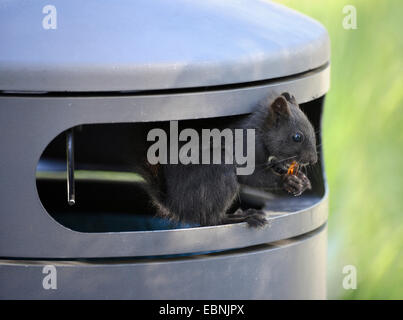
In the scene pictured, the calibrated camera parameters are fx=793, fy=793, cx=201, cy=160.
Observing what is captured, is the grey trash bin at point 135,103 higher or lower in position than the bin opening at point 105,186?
higher

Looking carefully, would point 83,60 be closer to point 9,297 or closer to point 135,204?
point 9,297

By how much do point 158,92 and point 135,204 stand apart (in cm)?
147

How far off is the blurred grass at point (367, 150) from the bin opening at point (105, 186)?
173 centimetres

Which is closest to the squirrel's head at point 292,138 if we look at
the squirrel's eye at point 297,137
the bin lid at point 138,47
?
the squirrel's eye at point 297,137

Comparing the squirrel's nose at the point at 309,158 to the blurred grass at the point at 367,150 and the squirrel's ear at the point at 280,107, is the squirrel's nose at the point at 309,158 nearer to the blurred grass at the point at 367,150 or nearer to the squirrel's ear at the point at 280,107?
the squirrel's ear at the point at 280,107

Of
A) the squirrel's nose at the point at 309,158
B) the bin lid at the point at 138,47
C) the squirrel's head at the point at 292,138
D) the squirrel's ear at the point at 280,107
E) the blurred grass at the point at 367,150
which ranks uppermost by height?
the bin lid at the point at 138,47

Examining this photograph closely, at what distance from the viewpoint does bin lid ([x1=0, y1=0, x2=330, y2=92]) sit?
2436 mm

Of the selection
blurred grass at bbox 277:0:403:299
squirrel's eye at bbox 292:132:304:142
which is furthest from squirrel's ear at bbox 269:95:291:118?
blurred grass at bbox 277:0:403:299

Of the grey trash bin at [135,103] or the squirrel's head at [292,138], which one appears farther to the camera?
the squirrel's head at [292,138]

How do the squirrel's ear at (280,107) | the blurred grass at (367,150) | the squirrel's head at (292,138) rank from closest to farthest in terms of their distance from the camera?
the squirrel's ear at (280,107)
the squirrel's head at (292,138)
the blurred grass at (367,150)

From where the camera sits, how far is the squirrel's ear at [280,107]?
268 centimetres

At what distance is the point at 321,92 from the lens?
2.92 metres

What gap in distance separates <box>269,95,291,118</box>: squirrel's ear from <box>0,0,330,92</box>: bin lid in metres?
0.08

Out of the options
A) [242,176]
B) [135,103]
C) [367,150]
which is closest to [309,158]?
[242,176]
